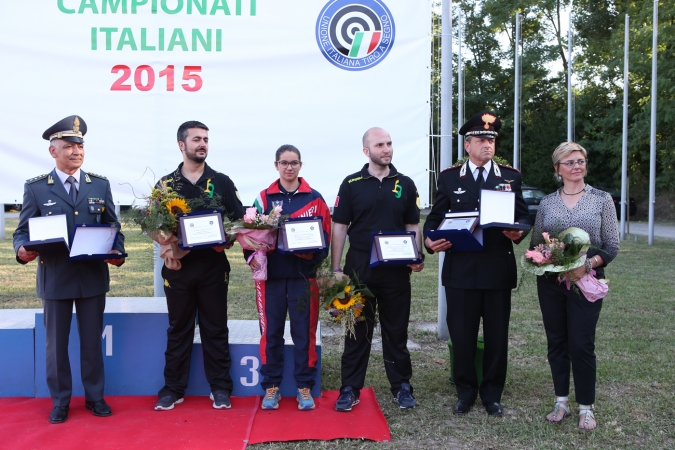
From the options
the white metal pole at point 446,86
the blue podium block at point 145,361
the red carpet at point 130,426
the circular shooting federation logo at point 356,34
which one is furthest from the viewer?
the white metal pole at point 446,86

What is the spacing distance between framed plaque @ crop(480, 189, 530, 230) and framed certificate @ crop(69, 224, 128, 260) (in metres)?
2.52

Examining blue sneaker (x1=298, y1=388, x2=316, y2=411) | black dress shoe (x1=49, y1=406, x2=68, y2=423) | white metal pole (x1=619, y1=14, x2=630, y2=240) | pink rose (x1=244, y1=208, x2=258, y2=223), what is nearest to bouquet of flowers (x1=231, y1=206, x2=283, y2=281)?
pink rose (x1=244, y1=208, x2=258, y2=223)

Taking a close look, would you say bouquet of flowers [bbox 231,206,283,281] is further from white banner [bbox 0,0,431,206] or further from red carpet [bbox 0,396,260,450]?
white banner [bbox 0,0,431,206]

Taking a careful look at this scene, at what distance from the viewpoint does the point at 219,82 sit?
248 inches

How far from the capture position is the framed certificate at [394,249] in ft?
14.8

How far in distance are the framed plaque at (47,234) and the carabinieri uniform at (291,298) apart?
4.14 feet

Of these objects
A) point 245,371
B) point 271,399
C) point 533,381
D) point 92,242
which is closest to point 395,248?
point 271,399

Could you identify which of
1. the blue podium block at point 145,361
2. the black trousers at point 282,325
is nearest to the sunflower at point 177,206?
the black trousers at point 282,325

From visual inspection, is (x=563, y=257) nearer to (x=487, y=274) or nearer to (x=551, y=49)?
(x=487, y=274)

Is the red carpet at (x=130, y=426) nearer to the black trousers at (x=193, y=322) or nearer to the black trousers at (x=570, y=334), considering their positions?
the black trousers at (x=193, y=322)

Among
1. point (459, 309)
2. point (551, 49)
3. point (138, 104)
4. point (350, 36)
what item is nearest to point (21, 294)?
point (138, 104)

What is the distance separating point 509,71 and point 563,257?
34.3 metres

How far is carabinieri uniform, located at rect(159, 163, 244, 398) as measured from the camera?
15.5 ft

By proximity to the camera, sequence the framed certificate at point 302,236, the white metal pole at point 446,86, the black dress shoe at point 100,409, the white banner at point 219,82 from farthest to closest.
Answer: the white metal pole at point 446,86
the white banner at point 219,82
the black dress shoe at point 100,409
the framed certificate at point 302,236
